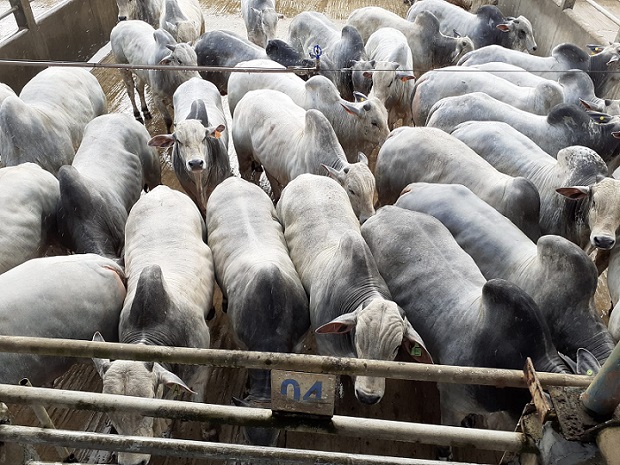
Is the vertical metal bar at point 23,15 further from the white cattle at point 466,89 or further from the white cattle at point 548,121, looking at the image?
the white cattle at point 548,121

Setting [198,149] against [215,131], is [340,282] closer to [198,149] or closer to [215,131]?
[198,149]

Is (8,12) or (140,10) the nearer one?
(8,12)

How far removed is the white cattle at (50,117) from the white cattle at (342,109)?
89.7 inches

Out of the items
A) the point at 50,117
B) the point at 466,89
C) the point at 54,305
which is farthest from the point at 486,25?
the point at 54,305

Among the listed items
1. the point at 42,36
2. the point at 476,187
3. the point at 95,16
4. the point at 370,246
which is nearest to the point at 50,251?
the point at 370,246

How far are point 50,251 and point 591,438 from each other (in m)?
5.06

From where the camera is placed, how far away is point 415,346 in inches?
125

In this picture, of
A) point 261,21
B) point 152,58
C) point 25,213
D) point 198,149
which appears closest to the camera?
point 25,213

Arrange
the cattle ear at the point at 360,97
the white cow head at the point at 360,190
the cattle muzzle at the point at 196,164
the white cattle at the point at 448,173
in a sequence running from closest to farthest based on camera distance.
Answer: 1. the white cattle at the point at 448,173
2. the white cow head at the point at 360,190
3. the cattle muzzle at the point at 196,164
4. the cattle ear at the point at 360,97

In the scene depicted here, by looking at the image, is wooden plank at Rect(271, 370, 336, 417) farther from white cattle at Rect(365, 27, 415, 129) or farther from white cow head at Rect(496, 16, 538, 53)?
white cow head at Rect(496, 16, 538, 53)

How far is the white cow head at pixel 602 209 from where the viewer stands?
4.30m

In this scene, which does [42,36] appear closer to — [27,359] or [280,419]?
[27,359]

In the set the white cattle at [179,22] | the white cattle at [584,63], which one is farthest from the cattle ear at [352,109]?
the white cattle at [179,22]

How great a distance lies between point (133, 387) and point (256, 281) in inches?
45.7
